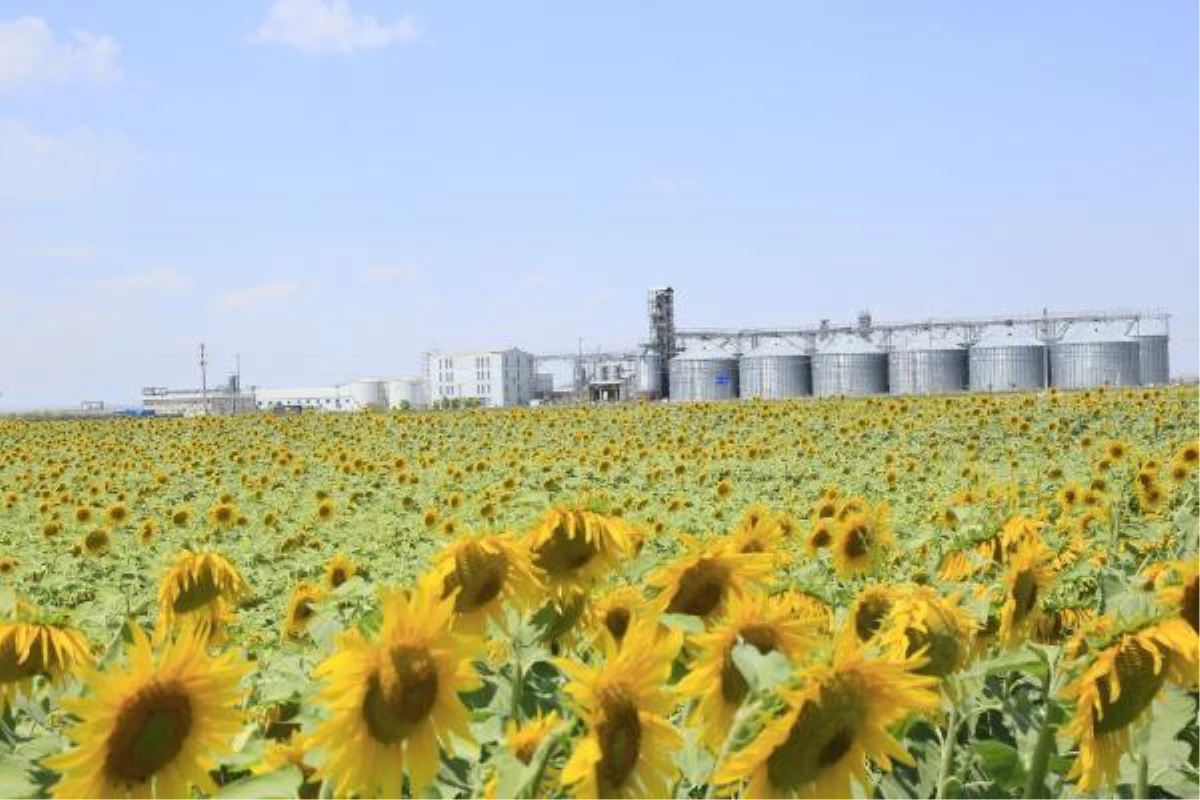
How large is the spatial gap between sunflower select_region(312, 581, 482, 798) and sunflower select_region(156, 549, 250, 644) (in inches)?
54.3

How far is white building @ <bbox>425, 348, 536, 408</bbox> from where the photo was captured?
12025 cm

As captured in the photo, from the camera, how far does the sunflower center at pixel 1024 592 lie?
236cm

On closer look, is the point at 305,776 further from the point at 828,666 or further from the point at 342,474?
the point at 342,474

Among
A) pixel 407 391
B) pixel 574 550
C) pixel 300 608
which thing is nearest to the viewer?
pixel 574 550

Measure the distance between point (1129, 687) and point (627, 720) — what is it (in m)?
0.61

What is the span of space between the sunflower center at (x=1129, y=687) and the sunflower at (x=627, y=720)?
525mm

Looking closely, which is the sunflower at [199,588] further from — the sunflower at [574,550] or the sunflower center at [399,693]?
the sunflower center at [399,693]

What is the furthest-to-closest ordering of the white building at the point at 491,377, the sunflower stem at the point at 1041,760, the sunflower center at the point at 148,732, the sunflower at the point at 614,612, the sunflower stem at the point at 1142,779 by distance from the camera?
the white building at the point at 491,377, the sunflower at the point at 614,612, the sunflower stem at the point at 1142,779, the sunflower stem at the point at 1041,760, the sunflower center at the point at 148,732

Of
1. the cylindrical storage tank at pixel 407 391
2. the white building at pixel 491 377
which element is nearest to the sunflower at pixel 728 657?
the white building at pixel 491 377

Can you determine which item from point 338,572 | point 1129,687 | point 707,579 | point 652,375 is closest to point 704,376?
point 652,375

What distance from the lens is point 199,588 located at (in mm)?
2635

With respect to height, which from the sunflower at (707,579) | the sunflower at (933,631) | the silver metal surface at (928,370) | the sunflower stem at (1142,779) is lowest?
the sunflower stem at (1142,779)

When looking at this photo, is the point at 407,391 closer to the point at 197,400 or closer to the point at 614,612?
the point at 197,400

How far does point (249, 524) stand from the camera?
498 inches
